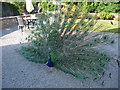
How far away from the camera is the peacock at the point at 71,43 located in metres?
2.83

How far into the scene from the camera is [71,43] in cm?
300

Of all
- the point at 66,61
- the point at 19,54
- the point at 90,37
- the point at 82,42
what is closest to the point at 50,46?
the point at 66,61

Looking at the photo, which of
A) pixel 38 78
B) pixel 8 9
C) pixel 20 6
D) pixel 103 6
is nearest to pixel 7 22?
pixel 8 9

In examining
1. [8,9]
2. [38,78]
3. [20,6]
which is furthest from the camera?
[20,6]

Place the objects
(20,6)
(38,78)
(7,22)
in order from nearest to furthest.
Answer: (38,78)
(7,22)
(20,6)

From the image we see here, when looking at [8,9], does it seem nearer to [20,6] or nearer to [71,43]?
[20,6]

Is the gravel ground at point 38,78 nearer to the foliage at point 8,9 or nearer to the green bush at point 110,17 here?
the green bush at point 110,17

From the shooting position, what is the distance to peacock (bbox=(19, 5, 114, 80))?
283cm

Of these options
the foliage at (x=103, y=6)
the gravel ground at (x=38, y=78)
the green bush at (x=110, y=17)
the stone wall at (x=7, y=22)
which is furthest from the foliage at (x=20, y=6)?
the gravel ground at (x=38, y=78)

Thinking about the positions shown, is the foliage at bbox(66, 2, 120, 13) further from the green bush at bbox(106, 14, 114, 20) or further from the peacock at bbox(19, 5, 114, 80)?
the peacock at bbox(19, 5, 114, 80)

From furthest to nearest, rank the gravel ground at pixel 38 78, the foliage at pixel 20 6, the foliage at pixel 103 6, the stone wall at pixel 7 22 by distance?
1. the foliage at pixel 103 6
2. the foliage at pixel 20 6
3. the stone wall at pixel 7 22
4. the gravel ground at pixel 38 78

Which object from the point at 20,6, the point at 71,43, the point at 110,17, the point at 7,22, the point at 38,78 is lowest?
the point at 38,78

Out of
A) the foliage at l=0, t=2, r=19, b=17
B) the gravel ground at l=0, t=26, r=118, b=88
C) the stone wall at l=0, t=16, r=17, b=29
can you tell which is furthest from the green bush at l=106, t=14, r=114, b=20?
the foliage at l=0, t=2, r=19, b=17

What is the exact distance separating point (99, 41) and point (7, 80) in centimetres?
240
